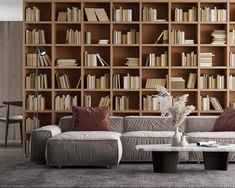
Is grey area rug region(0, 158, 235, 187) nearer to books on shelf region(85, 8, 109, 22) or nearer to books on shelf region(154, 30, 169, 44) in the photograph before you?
books on shelf region(154, 30, 169, 44)

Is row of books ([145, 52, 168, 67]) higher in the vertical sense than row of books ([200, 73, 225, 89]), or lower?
higher

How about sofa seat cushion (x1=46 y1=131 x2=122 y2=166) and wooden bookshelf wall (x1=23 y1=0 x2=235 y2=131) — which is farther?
wooden bookshelf wall (x1=23 y1=0 x2=235 y2=131)

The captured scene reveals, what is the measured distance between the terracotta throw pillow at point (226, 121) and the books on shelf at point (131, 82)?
58.4 inches

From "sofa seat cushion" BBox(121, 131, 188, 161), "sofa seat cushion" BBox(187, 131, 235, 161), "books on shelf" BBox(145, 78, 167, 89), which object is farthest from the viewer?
"books on shelf" BBox(145, 78, 167, 89)

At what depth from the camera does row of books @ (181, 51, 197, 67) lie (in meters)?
10.1

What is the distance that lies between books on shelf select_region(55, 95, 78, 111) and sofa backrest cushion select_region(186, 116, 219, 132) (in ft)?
6.13

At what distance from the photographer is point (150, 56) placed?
1012 cm

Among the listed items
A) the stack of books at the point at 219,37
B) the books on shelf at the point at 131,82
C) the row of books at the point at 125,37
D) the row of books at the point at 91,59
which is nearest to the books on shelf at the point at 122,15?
the row of books at the point at 125,37

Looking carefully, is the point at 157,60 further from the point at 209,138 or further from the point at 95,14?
the point at 209,138

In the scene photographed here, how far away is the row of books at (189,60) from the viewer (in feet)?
33.2

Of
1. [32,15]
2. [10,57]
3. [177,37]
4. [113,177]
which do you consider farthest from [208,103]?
[10,57]

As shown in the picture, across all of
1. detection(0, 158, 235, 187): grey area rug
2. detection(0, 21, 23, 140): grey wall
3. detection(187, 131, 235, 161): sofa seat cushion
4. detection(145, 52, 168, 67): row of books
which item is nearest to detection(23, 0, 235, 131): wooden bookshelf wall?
detection(145, 52, 168, 67): row of books

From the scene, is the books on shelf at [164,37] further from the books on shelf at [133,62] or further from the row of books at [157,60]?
the books on shelf at [133,62]

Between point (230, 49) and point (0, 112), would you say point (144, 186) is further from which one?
point (0, 112)
